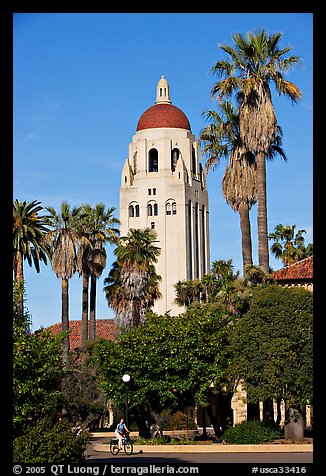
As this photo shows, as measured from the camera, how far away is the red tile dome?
114 metres

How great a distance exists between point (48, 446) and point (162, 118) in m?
96.5

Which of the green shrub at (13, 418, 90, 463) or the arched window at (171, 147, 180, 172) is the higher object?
the arched window at (171, 147, 180, 172)

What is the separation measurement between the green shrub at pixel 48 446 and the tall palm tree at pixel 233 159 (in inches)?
877

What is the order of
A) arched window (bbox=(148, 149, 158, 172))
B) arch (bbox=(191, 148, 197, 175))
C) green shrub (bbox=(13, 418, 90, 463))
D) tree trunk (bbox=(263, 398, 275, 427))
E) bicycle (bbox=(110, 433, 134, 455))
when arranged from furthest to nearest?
arch (bbox=(191, 148, 197, 175)) < arched window (bbox=(148, 149, 158, 172)) < tree trunk (bbox=(263, 398, 275, 427)) < bicycle (bbox=(110, 433, 134, 455)) < green shrub (bbox=(13, 418, 90, 463))

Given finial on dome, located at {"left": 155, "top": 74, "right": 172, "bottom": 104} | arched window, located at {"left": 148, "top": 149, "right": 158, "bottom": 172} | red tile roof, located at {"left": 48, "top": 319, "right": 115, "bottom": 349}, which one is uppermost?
finial on dome, located at {"left": 155, "top": 74, "right": 172, "bottom": 104}

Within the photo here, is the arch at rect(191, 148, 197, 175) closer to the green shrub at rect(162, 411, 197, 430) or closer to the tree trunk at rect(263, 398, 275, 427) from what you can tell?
the green shrub at rect(162, 411, 197, 430)

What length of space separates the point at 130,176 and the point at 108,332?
107ft

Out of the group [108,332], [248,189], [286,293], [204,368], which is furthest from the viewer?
[108,332]

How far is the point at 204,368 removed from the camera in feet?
122

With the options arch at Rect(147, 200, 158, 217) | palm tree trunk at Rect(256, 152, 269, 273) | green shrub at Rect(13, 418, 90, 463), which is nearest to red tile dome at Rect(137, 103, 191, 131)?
arch at Rect(147, 200, 158, 217)

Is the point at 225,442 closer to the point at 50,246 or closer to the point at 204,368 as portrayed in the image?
the point at 204,368

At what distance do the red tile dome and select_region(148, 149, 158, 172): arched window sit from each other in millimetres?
2984

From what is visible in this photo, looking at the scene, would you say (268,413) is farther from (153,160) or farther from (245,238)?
(153,160)
